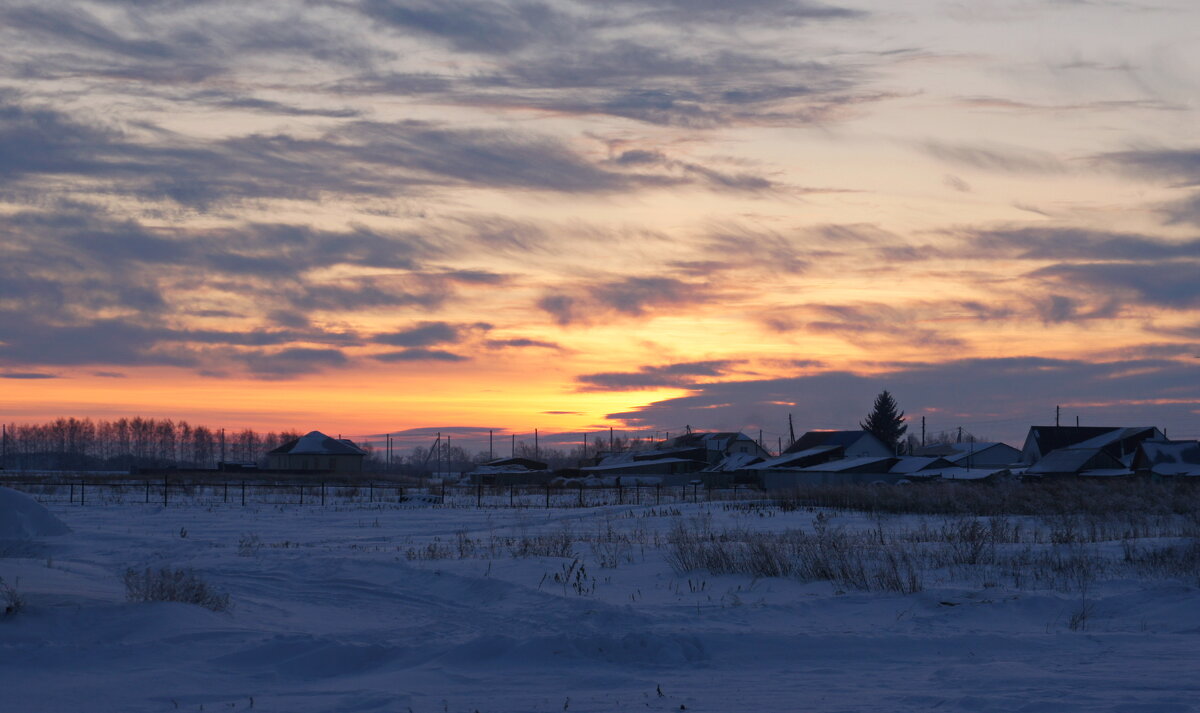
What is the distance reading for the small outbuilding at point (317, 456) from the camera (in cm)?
11762

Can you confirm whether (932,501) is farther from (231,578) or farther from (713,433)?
(713,433)

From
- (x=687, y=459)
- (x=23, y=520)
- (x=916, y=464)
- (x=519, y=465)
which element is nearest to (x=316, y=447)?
(x=519, y=465)

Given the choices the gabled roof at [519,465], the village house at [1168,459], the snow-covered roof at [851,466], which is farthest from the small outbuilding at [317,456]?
the village house at [1168,459]

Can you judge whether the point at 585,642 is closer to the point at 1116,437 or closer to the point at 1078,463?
the point at 1078,463

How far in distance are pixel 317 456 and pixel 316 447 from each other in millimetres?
1844

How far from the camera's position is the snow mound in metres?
21.6

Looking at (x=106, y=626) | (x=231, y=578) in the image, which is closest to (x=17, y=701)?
(x=106, y=626)

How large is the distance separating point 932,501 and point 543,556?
29.1 m

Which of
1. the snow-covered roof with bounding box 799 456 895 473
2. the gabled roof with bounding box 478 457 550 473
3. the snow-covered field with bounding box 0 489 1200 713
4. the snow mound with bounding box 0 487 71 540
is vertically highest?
the snow mound with bounding box 0 487 71 540

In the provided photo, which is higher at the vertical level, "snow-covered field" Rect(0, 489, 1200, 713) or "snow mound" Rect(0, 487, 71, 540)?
"snow mound" Rect(0, 487, 71, 540)

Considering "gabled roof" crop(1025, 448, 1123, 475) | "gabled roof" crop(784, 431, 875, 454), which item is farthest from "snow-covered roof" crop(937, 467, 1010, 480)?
"gabled roof" crop(784, 431, 875, 454)

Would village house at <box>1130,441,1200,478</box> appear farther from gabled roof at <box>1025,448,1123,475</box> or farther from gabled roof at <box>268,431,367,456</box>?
gabled roof at <box>268,431,367,456</box>

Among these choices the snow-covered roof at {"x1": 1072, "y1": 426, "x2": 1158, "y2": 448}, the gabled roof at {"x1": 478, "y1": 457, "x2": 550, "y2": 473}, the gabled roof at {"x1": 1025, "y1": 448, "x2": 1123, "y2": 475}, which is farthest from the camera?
the gabled roof at {"x1": 478, "y1": 457, "x2": 550, "y2": 473}

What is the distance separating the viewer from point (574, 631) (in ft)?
36.4
